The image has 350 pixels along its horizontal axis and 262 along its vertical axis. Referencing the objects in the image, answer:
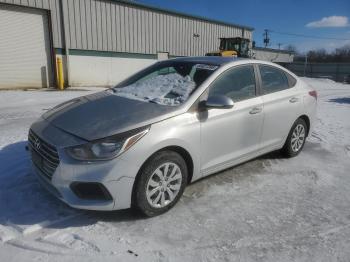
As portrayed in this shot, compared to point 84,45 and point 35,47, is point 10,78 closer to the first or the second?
point 35,47

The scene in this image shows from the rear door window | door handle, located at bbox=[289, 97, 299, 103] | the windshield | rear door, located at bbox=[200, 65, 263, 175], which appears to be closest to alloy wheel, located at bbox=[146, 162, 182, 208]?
rear door, located at bbox=[200, 65, 263, 175]

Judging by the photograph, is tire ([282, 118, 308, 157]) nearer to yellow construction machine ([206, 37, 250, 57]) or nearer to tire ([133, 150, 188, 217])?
tire ([133, 150, 188, 217])

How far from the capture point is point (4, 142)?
521 cm

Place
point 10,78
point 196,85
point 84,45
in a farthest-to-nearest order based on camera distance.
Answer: point 84,45
point 10,78
point 196,85

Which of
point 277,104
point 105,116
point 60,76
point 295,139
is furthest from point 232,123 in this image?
point 60,76

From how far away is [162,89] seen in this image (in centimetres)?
376

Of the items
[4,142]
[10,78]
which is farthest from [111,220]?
[10,78]

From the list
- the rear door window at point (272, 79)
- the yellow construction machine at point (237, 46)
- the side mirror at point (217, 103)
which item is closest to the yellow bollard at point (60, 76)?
the yellow construction machine at point (237, 46)

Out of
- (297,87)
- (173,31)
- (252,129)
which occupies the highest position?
(173,31)

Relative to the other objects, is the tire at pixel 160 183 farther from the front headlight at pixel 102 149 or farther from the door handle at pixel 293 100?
the door handle at pixel 293 100

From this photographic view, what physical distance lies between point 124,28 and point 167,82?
15.9 metres

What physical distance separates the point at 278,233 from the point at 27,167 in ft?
10.4

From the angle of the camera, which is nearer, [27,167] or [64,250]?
[64,250]

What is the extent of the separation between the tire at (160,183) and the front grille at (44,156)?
78 cm
